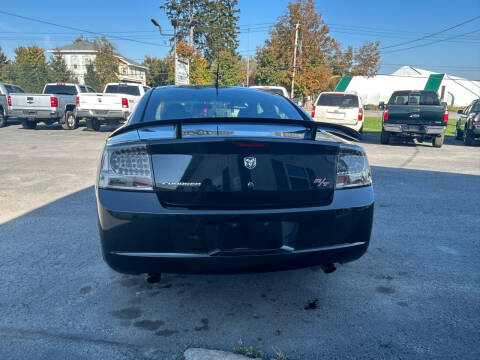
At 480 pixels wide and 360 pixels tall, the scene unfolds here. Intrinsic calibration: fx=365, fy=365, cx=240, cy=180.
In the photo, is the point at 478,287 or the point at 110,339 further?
the point at 478,287

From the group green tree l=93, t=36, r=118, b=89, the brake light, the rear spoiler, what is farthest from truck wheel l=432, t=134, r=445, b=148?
green tree l=93, t=36, r=118, b=89

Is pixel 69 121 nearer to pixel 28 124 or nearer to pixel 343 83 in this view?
pixel 28 124

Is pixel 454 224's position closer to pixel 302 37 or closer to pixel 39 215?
pixel 39 215

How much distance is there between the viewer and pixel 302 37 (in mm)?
47844

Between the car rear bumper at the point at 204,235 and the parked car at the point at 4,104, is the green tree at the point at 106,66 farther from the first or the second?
the car rear bumper at the point at 204,235

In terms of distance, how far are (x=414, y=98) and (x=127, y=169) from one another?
13101 millimetres

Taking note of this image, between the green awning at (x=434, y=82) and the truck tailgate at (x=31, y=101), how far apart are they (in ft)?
194

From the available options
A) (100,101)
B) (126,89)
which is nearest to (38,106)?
(100,101)

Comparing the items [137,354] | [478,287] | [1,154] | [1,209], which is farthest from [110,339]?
[1,154]

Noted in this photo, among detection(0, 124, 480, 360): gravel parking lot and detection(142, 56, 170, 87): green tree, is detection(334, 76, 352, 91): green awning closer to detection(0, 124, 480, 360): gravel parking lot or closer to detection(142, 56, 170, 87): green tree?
detection(142, 56, 170, 87): green tree

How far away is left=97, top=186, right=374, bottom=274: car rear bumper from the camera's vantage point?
2.06 metres

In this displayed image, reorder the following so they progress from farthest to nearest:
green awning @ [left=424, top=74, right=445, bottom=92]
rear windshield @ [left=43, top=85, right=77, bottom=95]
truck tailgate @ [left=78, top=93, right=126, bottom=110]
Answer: green awning @ [left=424, top=74, right=445, bottom=92] → rear windshield @ [left=43, top=85, right=77, bottom=95] → truck tailgate @ [left=78, top=93, right=126, bottom=110]

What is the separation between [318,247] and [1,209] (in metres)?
4.35

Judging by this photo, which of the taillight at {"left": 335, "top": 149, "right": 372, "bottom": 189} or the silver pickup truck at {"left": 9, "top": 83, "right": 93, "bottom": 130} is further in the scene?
the silver pickup truck at {"left": 9, "top": 83, "right": 93, "bottom": 130}
